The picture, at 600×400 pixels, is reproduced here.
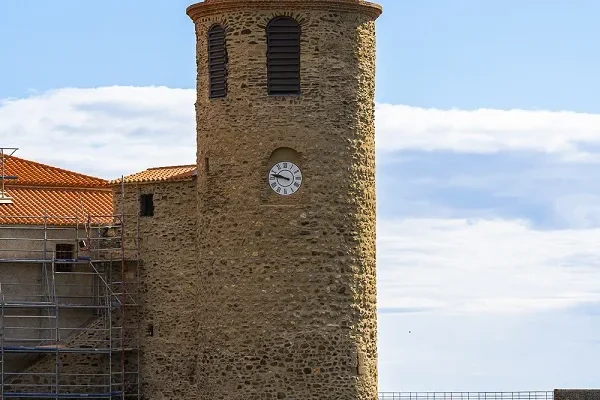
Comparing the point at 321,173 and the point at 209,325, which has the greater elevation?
the point at 321,173

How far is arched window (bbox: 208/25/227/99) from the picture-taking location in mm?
52562

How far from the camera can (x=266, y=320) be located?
51.4m

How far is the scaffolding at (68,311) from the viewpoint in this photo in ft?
182

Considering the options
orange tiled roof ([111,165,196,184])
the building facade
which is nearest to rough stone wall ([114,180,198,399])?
orange tiled roof ([111,165,196,184])

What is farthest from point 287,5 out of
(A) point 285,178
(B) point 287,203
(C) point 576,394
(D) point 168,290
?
(C) point 576,394

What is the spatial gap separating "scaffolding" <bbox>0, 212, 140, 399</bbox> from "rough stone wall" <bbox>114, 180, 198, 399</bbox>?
0.38 metres

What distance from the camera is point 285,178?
5178 centimetres

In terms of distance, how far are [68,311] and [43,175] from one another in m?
4.83

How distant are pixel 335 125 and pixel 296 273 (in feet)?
12.9

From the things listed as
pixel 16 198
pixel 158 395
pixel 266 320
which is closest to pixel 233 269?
pixel 266 320

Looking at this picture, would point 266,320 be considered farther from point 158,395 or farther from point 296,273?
point 158,395

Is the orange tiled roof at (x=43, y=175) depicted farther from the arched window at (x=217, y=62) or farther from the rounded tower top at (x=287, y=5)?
the rounded tower top at (x=287, y=5)

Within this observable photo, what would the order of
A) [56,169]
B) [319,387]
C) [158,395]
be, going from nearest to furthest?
[319,387] < [158,395] < [56,169]

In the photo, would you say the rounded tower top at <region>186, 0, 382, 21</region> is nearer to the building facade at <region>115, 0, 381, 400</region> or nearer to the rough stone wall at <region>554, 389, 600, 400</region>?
the building facade at <region>115, 0, 381, 400</region>
